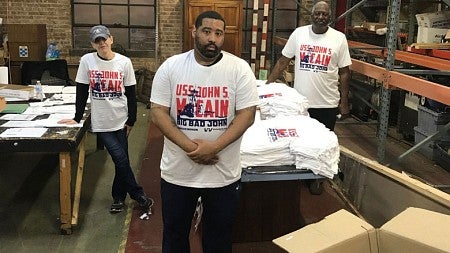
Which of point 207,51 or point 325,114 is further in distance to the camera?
point 325,114

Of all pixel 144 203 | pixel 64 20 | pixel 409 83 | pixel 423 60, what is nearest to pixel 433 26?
pixel 423 60

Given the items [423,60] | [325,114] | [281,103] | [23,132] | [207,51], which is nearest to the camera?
[207,51]

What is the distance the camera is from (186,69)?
7.47 feet

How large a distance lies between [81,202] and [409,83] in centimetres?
275

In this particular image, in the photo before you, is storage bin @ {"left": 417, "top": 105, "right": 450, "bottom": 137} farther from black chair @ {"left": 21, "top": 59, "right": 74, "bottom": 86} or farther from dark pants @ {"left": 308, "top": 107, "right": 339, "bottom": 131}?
black chair @ {"left": 21, "top": 59, "right": 74, "bottom": 86}

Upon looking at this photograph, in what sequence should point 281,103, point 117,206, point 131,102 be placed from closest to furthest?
point 281,103 < point 131,102 < point 117,206

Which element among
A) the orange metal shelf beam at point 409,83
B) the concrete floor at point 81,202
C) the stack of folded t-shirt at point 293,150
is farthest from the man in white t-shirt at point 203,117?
the orange metal shelf beam at point 409,83

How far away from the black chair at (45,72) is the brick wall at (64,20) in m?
1.73

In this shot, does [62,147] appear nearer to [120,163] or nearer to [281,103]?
[120,163]

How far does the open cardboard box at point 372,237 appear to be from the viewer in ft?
6.64

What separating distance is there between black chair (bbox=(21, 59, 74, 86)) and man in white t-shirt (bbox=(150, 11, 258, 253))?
180 inches

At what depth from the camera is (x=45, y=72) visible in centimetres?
661

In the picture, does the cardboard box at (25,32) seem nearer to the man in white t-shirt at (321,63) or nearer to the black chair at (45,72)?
the black chair at (45,72)

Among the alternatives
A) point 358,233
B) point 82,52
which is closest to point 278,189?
point 358,233
